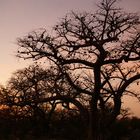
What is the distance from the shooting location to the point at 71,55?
2036cm

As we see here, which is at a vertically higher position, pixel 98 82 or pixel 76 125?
pixel 76 125

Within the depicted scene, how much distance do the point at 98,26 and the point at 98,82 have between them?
8.16ft

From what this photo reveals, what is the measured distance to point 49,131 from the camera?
4125 centimetres

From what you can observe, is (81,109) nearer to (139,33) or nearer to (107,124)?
(107,124)

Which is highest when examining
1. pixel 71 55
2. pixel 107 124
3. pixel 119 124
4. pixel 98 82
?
pixel 119 124

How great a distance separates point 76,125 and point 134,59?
22462mm

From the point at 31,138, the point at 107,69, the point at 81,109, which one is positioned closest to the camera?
the point at 81,109

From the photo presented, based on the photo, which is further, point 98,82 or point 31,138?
point 31,138

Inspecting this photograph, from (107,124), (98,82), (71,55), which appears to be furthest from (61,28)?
(107,124)

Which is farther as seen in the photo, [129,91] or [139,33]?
[129,91]

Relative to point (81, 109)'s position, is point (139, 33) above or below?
above

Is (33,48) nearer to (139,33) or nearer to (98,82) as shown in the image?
(98,82)

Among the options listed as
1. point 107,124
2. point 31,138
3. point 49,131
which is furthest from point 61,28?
point 49,131

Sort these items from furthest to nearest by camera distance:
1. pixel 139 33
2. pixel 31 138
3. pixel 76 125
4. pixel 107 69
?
pixel 76 125 → pixel 31 138 → pixel 107 69 → pixel 139 33
